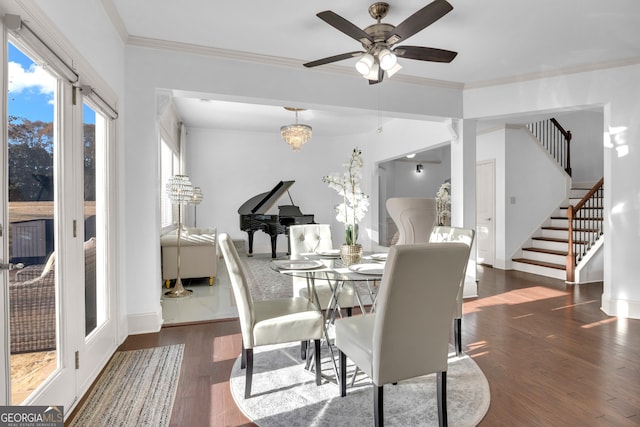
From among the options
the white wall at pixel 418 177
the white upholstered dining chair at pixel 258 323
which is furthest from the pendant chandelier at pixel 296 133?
the white wall at pixel 418 177

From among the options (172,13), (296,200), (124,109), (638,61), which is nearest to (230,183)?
(296,200)

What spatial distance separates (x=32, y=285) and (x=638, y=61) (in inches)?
217

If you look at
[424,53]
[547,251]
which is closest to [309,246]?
[424,53]

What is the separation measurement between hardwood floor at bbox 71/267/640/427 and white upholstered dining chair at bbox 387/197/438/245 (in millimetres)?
1042

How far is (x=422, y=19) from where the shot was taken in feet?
7.15

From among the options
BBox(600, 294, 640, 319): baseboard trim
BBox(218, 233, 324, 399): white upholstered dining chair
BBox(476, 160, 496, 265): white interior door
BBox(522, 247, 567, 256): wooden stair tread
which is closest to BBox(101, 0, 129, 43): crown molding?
BBox(218, 233, 324, 399): white upholstered dining chair

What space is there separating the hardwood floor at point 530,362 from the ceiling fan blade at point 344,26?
2.43m

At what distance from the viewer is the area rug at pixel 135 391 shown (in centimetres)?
193

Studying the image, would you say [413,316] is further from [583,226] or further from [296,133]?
[583,226]

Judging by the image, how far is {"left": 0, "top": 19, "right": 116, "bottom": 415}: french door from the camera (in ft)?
4.99

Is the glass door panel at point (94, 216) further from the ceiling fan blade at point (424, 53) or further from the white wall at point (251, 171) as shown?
the white wall at point (251, 171)

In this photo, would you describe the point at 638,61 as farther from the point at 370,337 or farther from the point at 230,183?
the point at 230,183

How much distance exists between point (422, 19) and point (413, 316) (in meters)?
1.78

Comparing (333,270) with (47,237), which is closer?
(47,237)
